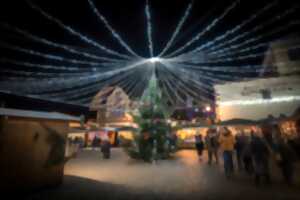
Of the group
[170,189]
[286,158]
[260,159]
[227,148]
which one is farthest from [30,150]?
[286,158]

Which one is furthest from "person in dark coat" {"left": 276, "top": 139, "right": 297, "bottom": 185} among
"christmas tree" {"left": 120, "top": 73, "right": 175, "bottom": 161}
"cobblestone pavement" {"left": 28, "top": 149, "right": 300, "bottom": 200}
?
"christmas tree" {"left": 120, "top": 73, "right": 175, "bottom": 161}

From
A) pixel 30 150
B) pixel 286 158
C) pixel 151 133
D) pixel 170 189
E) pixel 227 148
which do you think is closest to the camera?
pixel 170 189

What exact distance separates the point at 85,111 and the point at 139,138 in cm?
2327

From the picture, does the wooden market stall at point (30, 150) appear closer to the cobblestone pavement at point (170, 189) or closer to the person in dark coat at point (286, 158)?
the cobblestone pavement at point (170, 189)

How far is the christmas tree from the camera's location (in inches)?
414

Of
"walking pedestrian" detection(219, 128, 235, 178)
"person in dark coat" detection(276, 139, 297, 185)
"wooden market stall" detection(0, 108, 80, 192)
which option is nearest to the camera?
"wooden market stall" detection(0, 108, 80, 192)

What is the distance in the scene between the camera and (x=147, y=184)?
223 inches

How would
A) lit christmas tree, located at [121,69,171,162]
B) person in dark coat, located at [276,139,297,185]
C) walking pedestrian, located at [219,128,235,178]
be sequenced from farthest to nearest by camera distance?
lit christmas tree, located at [121,69,171,162] → walking pedestrian, located at [219,128,235,178] → person in dark coat, located at [276,139,297,185]

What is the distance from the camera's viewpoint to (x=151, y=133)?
1068cm

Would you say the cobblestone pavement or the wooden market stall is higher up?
the wooden market stall

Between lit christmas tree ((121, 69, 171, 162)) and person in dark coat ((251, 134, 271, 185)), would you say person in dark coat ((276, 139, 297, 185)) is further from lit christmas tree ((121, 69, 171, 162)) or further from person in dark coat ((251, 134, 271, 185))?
lit christmas tree ((121, 69, 171, 162))

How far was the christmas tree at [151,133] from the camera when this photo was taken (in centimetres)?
1052

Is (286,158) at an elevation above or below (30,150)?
below

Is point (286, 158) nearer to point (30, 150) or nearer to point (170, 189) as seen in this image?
point (170, 189)
